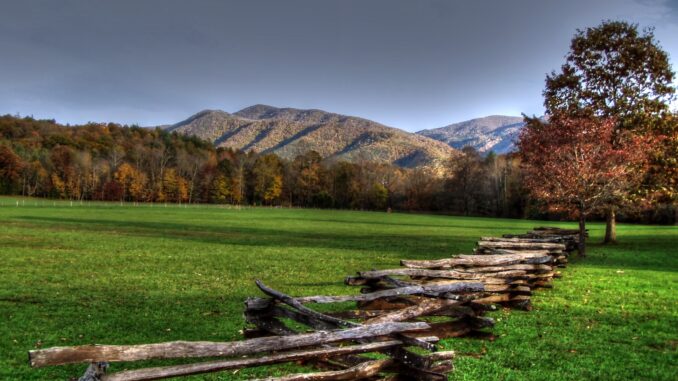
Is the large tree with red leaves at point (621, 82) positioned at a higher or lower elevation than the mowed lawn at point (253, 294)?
higher

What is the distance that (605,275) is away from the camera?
1581 cm

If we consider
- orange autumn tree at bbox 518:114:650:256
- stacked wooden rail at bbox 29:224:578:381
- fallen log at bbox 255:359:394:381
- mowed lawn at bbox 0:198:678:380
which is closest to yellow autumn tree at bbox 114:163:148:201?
mowed lawn at bbox 0:198:678:380

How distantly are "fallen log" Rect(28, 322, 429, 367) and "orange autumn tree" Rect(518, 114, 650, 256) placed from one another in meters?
16.7

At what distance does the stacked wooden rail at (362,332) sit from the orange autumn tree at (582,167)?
8.54m

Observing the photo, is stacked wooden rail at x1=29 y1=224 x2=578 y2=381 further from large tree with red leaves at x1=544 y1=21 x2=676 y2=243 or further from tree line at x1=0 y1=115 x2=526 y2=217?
tree line at x1=0 y1=115 x2=526 y2=217

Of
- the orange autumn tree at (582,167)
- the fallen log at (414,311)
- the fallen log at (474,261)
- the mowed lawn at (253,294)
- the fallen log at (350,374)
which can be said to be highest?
the orange autumn tree at (582,167)

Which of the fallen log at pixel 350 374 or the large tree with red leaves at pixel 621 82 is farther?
the large tree with red leaves at pixel 621 82

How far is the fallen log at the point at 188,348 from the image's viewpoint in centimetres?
367

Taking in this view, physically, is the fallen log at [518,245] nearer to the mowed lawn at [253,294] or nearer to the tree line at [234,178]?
the mowed lawn at [253,294]

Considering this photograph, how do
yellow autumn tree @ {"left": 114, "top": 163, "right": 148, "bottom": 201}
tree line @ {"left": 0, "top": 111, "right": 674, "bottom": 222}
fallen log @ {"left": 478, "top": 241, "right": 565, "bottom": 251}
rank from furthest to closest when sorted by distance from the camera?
1. yellow autumn tree @ {"left": 114, "top": 163, "right": 148, "bottom": 201}
2. tree line @ {"left": 0, "top": 111, "right": 674, "bottom": 222}
3. fallen log @ {"left": 478, "top": 241, "right": 565, "bottom": 251}

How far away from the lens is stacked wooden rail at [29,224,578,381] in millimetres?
4051

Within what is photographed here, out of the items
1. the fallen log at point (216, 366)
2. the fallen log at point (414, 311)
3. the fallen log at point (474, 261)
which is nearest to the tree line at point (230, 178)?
the fallen log at point (474, 261)

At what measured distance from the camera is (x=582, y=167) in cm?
1950

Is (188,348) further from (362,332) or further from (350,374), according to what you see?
(362,332)
